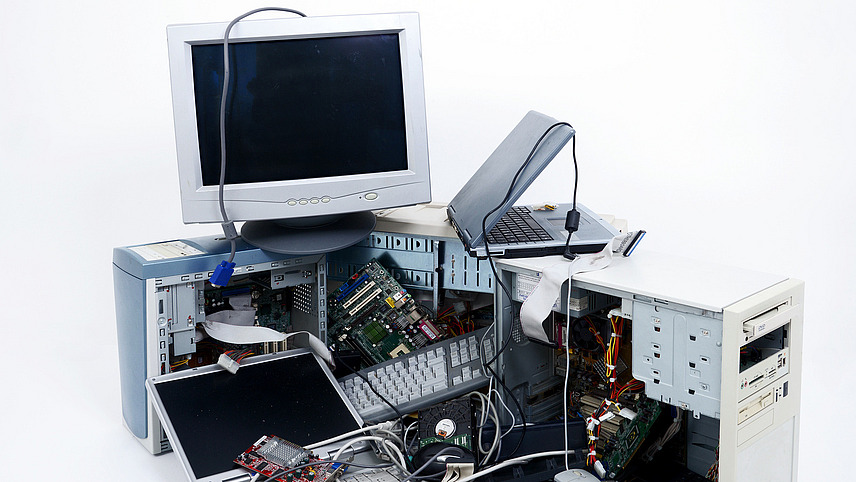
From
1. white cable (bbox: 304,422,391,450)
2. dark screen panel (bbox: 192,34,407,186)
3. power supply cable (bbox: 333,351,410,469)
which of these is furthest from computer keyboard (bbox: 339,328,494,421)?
dark screen panel (bbox: 192,34,407,186)

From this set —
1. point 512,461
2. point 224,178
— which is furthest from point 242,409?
point 512,461

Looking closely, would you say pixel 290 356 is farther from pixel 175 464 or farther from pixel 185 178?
pixel 185 178

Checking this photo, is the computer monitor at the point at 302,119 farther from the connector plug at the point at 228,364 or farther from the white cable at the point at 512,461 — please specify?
the white cable at the point at 512,461

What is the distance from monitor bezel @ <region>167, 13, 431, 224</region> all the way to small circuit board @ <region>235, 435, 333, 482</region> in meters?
0.72

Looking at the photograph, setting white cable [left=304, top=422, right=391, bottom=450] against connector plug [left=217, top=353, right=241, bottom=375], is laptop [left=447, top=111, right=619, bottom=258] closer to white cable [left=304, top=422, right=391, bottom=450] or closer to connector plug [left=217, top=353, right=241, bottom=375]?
white cable [left=304, top=422, right=391, bottom=450]

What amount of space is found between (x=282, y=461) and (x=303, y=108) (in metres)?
1.07

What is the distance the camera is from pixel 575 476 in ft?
7.46

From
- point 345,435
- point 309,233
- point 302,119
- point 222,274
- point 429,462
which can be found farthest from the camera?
point 309,233

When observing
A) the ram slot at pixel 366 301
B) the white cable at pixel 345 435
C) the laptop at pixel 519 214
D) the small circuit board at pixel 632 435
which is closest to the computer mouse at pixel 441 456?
the white cable at pixel 345 435

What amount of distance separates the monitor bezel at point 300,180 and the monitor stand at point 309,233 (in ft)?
0.35

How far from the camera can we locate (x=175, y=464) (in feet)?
8.46

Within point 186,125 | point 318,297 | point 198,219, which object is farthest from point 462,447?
point 186,125

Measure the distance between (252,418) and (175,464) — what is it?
311 millimetres

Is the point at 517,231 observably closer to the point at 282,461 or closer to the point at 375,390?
the point at 375,390
